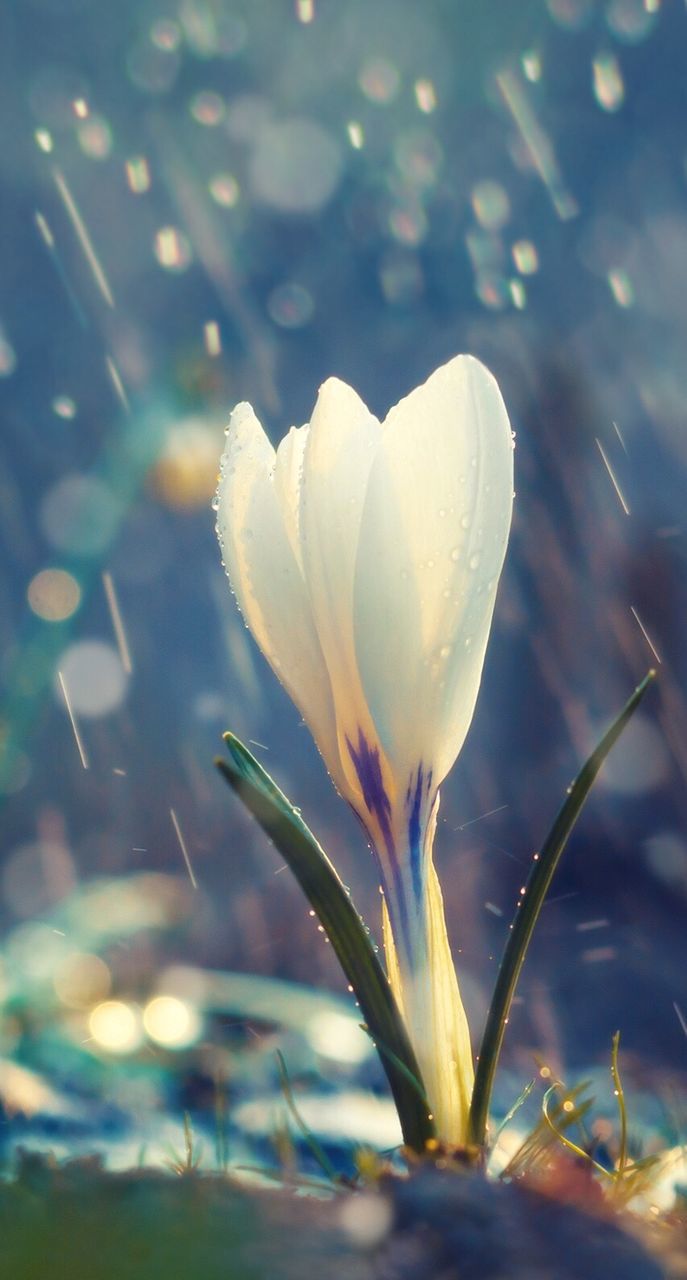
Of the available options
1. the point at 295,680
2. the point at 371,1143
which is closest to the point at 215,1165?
the point at 371,1143

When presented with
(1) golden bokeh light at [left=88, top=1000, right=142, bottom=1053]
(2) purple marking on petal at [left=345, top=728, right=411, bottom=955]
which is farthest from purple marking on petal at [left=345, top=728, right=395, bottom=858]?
(1) golden bokeh light at [left=88, top=1000, right=142, bottom=1053]

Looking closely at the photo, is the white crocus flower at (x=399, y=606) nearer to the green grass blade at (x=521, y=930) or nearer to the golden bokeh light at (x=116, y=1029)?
the green grass blade at (x=521, y=930)

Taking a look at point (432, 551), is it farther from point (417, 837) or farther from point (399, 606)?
point (417, 837)

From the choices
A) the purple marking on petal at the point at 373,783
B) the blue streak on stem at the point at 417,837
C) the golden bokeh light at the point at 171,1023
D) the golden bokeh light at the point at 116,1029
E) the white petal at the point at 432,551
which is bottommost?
the golden bokeh light at the point at 171,1023

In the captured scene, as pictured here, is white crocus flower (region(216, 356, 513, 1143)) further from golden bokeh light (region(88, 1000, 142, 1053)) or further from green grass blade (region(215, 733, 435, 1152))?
golden bokeh light (region(88, 1000, 142, 1053))

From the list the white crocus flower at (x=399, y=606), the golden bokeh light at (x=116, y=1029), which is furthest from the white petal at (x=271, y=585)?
the golden bokeh light at (x=116, y=1029)

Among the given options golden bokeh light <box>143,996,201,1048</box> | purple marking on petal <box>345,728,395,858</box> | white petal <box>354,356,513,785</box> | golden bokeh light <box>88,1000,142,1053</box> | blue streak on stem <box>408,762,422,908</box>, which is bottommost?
golden bokeh light <box>143,996,201,1048</box>

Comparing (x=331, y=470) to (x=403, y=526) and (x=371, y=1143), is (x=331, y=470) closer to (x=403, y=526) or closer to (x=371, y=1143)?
(x=403, y=526)
